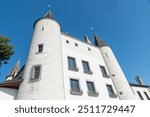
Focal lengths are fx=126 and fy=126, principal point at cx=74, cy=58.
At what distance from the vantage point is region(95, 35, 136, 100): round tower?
59.7 ft

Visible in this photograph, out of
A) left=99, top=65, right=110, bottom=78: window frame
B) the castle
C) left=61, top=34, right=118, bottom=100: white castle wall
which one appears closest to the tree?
the castle

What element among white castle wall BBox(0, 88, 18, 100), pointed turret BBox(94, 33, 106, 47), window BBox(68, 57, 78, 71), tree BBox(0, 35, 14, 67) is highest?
pointed turret BBox(94, 33, 106, 47)

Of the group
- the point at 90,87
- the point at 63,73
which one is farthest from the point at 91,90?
the point at 63,73

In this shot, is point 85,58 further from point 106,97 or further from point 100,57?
point 106,97

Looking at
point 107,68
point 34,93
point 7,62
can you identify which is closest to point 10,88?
point 34,93

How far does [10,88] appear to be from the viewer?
12.8m

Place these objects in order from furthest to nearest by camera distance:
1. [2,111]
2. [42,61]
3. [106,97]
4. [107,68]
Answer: [107,68]
[106,97]
[42,61]
[2,111]

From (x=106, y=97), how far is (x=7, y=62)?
1669 centimetres

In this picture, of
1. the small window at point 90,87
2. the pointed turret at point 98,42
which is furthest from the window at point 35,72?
the pointed turret at point 98,42

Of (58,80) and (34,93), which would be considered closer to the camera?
(34,93)

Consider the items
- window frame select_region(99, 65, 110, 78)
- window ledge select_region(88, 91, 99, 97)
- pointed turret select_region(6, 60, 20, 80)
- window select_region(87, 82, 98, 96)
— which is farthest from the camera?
pointed turret select_region(6, 60, 20, 80)

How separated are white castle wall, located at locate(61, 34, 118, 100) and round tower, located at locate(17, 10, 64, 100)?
107 cm

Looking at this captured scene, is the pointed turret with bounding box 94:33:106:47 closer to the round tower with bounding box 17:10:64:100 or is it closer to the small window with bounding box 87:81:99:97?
the round tower with bounding box 17:10:64:100

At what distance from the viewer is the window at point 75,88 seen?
44.5 feet
